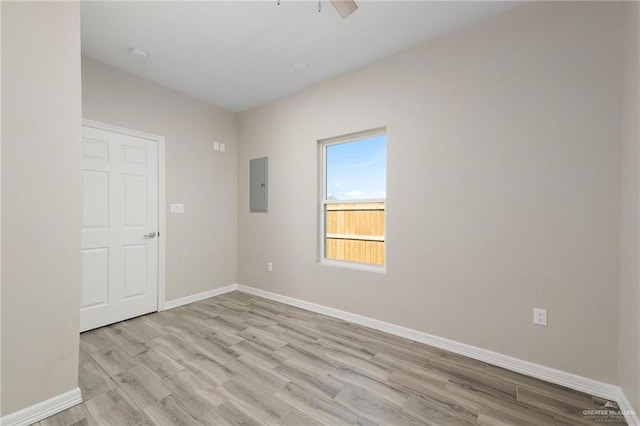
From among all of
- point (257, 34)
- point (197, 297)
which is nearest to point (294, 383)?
point (197, 297)

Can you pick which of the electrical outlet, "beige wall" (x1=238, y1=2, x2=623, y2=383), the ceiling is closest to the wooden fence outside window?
"beige wall" (x1=238, y1=2, x2=623, y2=383)

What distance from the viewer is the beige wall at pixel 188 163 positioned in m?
2.86

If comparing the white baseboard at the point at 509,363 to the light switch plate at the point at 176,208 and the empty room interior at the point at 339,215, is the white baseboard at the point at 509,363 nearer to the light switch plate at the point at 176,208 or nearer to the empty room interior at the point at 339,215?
the empty room interior at the point at 339,215

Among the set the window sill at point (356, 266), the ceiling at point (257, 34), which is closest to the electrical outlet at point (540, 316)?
the window sill at point (356, 266)

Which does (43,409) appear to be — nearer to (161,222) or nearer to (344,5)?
(161,222)

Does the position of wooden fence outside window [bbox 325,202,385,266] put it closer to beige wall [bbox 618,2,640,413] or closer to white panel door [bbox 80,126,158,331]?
beige wall [bbox 618,2,640,413]

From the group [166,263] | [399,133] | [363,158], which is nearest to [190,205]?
[166,263]

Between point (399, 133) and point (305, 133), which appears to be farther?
point (305, 133)

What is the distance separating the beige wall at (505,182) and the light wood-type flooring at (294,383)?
0.35 meters

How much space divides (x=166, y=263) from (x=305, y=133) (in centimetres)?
242

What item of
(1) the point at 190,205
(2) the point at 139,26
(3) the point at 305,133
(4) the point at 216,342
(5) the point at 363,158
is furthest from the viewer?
(1) the point at 190,205

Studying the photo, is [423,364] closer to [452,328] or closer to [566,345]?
[452,328]

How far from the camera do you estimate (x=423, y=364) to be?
2.07 meters

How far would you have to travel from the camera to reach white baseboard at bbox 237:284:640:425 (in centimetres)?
168
